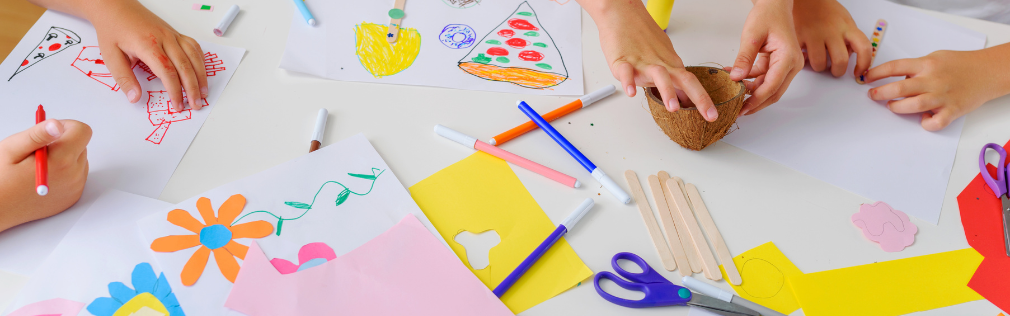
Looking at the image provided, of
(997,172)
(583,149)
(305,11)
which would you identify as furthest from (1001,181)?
(305,11)

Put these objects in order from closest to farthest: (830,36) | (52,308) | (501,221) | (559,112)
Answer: (52,308)
(501,221)
(559,112)
(830,36)

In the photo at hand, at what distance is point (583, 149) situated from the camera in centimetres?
65

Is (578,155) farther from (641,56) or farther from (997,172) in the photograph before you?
(997,172)

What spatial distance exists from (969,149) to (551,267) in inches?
23.8

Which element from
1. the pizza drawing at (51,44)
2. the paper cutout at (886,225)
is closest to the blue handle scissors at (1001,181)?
the paper cutout at (886,225)

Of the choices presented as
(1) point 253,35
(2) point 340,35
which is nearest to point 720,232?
(2) point 340,35

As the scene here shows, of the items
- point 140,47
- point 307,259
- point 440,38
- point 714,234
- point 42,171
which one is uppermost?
point 140,47

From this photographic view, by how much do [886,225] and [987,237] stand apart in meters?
0.12

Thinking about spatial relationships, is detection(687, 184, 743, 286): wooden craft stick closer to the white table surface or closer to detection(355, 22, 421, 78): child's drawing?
the white table surface

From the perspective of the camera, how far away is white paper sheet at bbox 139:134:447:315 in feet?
1.63

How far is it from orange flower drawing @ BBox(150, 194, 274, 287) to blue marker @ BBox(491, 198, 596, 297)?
250 millimetres

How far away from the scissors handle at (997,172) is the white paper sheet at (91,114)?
3.23ft

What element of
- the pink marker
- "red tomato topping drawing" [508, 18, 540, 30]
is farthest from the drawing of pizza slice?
the pink marker

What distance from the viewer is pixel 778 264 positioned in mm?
554
